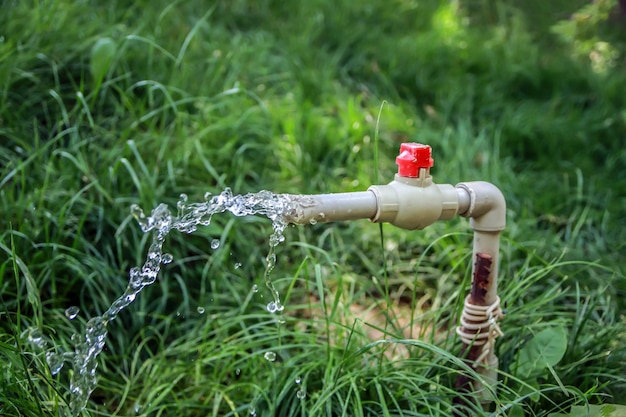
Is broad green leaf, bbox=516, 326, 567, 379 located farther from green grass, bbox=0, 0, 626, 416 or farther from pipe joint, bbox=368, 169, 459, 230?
pipe joint, bbox=368, 169, 459, 230

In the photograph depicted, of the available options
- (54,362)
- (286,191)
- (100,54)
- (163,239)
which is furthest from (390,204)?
(100,54)

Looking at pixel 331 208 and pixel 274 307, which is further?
pixel 274 307

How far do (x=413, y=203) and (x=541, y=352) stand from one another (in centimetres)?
55

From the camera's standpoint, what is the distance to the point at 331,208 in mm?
1410

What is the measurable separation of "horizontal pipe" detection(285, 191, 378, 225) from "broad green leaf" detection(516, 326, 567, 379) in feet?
1.90

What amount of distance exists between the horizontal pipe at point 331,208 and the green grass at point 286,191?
243mm

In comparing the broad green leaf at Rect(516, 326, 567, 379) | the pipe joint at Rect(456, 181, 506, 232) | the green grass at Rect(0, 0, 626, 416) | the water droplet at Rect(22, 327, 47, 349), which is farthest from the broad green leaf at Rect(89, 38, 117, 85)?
the broad green leaf at Rect(516, 326, 567, 379)

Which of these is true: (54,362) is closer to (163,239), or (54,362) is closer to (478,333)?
(163,239)

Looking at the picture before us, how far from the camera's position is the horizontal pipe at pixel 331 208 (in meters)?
1.40

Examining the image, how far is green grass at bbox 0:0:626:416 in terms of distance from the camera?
1717mm

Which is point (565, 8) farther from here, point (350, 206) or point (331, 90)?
point (350, 206)

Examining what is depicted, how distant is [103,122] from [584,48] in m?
2.58

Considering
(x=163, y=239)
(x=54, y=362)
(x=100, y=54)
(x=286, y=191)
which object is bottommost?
(x=286, y=191)

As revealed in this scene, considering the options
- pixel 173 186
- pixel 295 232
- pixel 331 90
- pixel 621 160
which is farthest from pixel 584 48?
pixel 173 186
